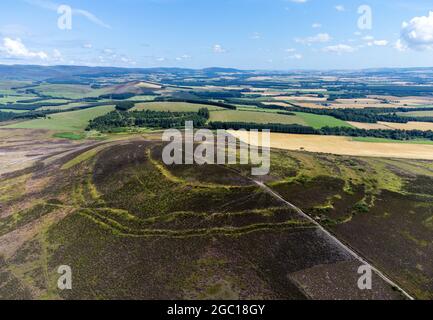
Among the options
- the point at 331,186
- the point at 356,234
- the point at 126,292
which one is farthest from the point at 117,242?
the point at 331,186

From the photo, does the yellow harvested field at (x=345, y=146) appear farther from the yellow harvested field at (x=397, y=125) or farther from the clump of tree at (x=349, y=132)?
the yellow harvested field at (x=397, y=125)

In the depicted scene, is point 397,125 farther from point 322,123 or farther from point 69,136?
point 69,136

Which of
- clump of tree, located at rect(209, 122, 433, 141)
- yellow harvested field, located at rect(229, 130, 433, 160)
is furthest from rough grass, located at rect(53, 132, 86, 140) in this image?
yellow harvested field, located at rect(229, 130, 433, 160)

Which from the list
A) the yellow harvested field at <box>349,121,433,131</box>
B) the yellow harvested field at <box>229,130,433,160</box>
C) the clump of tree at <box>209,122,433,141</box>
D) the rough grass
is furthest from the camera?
the yellow harvested field at <box>349,121,433,131</box>

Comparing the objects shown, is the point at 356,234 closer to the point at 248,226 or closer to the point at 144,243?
→ the point at 248,226

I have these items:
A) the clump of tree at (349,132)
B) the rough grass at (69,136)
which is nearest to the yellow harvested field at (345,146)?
the clump of tree at (349,132)

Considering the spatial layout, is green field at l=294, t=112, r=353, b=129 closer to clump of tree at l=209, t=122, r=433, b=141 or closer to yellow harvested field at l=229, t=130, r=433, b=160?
clump of tree at l=209, t=122, r=433, b=141

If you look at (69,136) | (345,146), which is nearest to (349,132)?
(345,146)
